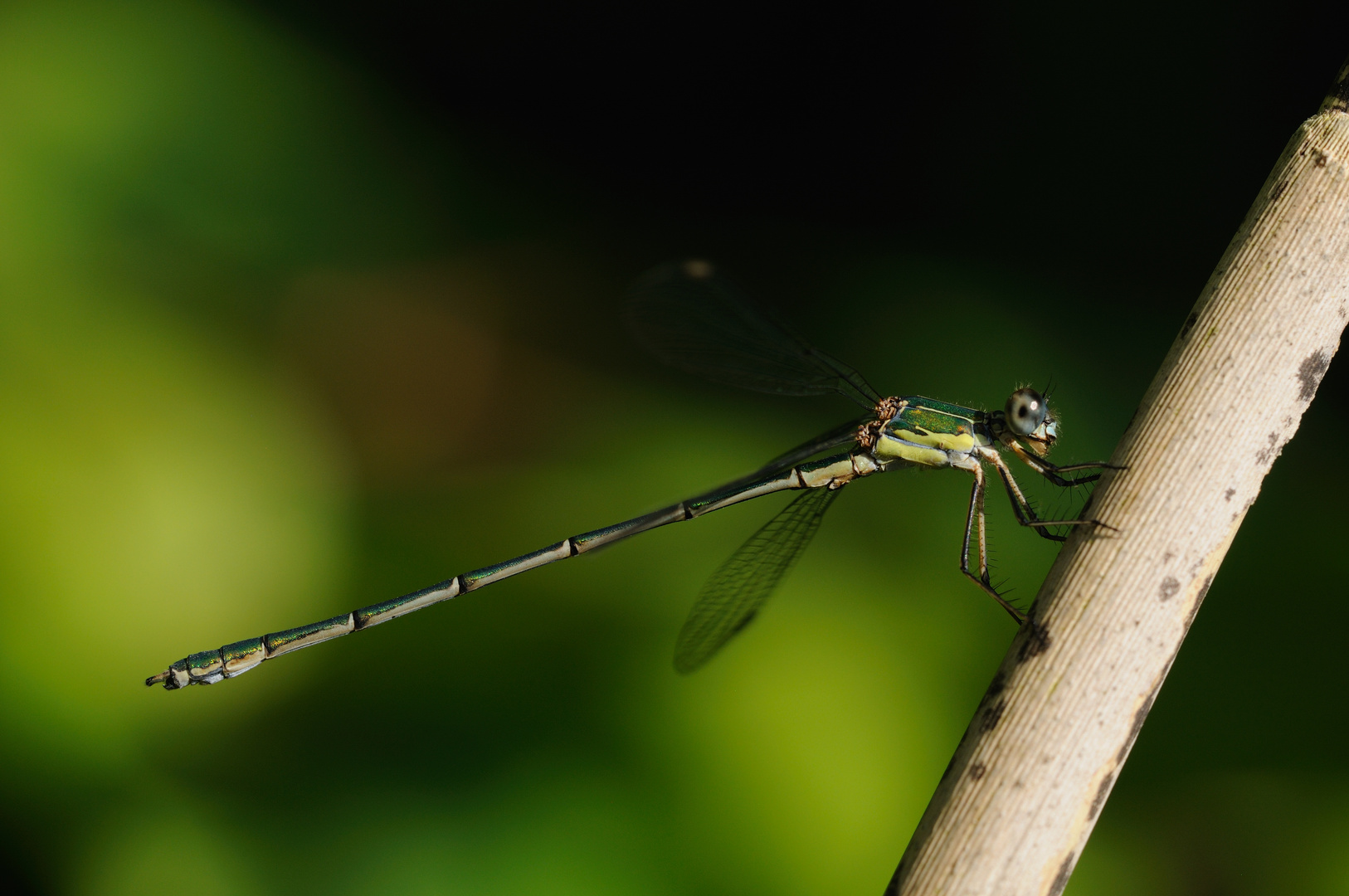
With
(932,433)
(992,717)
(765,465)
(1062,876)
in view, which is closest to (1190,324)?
(992,717)

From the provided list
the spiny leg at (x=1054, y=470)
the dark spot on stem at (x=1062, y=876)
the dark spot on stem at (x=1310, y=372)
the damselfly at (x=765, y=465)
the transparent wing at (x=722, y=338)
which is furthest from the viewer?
the transparent wing at (x=722, y=338)

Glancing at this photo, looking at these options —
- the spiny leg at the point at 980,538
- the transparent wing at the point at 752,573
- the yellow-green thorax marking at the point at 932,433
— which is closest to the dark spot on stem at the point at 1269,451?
the spiny leg at the point at 980,538

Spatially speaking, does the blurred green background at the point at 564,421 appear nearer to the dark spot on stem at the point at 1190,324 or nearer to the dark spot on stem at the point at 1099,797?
the dark spot on stem at the point at 1190,324

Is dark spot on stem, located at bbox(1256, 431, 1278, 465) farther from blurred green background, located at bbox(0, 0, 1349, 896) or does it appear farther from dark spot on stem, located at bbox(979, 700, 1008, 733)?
blurred green background, located at bbox(0, 0, 1349, 896)

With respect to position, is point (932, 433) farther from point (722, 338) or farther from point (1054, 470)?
point (722, 338)

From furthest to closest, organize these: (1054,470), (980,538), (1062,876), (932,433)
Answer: (932,433), (980,538), (1054,470), (1062,876)

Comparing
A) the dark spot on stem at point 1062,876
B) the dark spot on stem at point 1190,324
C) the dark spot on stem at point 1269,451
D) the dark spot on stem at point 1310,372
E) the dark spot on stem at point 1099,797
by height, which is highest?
the dark spot on stem at point 1190,324

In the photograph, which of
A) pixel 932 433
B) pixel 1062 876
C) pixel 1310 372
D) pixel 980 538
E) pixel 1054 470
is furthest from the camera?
pixel 932 433

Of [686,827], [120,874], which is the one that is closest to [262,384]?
[120,874]
